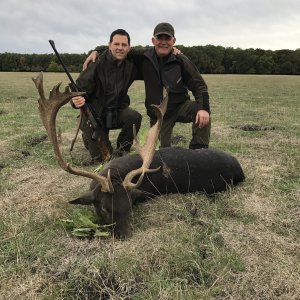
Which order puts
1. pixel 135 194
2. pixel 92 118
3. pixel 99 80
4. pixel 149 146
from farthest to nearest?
pixel 99 80, pixel 92 118, pixel 149 146, pixel 135 194

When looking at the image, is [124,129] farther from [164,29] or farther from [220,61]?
[220,61]

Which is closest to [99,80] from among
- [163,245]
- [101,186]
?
[101,186]

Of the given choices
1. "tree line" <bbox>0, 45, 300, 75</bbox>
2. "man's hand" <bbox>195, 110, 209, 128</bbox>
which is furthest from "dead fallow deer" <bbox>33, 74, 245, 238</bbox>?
"tree line" <bbox>0, 45, 300, 75</bbox>

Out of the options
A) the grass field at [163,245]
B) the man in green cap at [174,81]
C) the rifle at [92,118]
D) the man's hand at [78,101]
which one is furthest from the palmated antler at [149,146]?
the man's hand at [78,101]

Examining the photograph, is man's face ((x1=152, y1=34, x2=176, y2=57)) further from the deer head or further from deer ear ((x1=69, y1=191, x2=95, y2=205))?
deer ear ((x1=69, y1=191, x2=95, y2=205))

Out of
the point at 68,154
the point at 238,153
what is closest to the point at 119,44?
the point at 68,154

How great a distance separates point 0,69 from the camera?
65.9 meters

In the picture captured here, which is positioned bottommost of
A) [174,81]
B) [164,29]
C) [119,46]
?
[174,81]

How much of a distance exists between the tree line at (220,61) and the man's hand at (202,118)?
183 ft

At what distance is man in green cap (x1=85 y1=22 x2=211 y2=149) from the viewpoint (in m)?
7.04

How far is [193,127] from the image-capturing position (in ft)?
23.4

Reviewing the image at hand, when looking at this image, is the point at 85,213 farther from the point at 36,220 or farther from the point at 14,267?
the point at 14,267

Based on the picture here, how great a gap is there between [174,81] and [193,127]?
0.86 m

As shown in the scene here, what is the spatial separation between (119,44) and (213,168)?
8.92 feet
